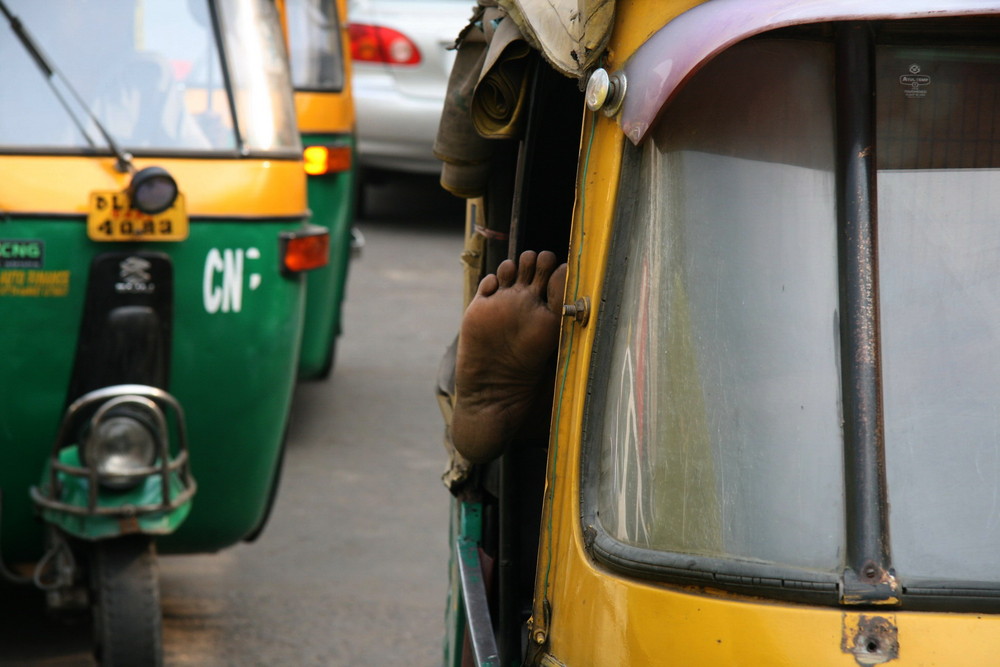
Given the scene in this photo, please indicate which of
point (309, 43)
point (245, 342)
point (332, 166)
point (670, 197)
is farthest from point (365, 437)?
point (670, 197)

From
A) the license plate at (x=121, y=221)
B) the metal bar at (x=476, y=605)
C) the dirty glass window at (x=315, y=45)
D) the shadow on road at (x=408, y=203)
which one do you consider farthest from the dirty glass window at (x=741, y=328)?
the shadow on road at (x=408, y=203)

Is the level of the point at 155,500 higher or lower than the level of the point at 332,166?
lower

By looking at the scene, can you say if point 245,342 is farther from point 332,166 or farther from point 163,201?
point 332,166

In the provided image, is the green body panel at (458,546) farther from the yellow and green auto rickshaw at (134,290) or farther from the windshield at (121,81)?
the windshield at (121,81)

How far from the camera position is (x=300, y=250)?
4012 mm

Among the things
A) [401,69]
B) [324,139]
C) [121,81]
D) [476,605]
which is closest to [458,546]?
[476,605]

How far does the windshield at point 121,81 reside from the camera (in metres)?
3.75

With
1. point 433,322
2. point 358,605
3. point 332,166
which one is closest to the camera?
point 358,605

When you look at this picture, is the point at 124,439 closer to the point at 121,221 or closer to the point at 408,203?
the point at 121,221

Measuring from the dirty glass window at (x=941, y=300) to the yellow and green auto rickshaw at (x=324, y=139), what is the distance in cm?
470

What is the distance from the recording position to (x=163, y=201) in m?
3.68

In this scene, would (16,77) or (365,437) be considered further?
(365,437)

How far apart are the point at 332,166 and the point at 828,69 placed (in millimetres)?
4851

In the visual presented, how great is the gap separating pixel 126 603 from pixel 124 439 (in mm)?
417
